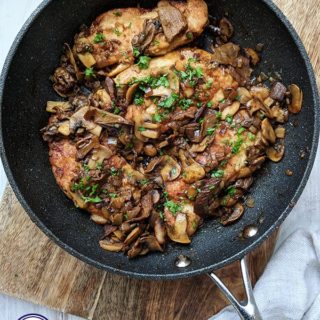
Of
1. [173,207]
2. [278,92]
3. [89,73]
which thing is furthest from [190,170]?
[89,73]

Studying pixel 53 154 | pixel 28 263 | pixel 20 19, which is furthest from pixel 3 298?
pixel 20 19

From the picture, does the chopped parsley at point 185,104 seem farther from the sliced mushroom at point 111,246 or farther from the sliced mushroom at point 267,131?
the sliced mushroom at point 111,246

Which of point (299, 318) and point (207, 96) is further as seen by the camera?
point (299, 318)

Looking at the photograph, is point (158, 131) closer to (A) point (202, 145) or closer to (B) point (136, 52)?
(A) point (202, 145)

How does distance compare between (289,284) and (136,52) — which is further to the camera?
(289,284)

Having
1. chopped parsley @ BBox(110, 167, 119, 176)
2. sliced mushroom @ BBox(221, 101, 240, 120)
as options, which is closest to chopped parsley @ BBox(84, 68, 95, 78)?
chopped parsley @ BBox(110, 167, 119, 176)

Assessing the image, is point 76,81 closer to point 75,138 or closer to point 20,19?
point 75,138
